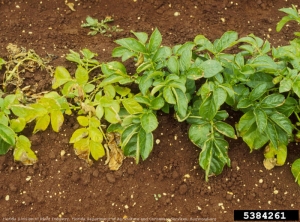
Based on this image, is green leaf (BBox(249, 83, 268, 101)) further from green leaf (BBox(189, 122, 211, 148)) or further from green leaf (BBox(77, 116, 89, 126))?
green leaf (BBox(77, 116, 89, 126))

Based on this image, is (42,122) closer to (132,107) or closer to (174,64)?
(132,107)

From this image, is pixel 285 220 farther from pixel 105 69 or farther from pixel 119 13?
pixel 119 13

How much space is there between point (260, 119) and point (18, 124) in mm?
1254

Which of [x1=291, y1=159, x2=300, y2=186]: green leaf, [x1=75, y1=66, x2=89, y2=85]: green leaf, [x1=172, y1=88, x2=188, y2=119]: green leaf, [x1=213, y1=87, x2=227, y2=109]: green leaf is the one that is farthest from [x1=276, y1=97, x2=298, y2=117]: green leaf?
[x1=75, y1=66, x2=89, y2=85]: green leaf

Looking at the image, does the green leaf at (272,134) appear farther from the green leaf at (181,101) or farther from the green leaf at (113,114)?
the green leaf at (113,114)

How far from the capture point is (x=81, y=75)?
8.04ft

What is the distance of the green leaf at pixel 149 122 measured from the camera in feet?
7.27

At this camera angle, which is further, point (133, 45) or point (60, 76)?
point (60, 76)

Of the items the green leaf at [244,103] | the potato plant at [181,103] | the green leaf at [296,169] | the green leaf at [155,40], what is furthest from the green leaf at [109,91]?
the green leaf at [296,169]

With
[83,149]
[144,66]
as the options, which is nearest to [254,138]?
[144,66]

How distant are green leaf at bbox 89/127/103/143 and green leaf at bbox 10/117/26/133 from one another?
0.35 meters

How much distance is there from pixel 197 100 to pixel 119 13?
99cm

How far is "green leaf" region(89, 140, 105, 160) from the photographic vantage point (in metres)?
2.32

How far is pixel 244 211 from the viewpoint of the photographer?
2.36 m
